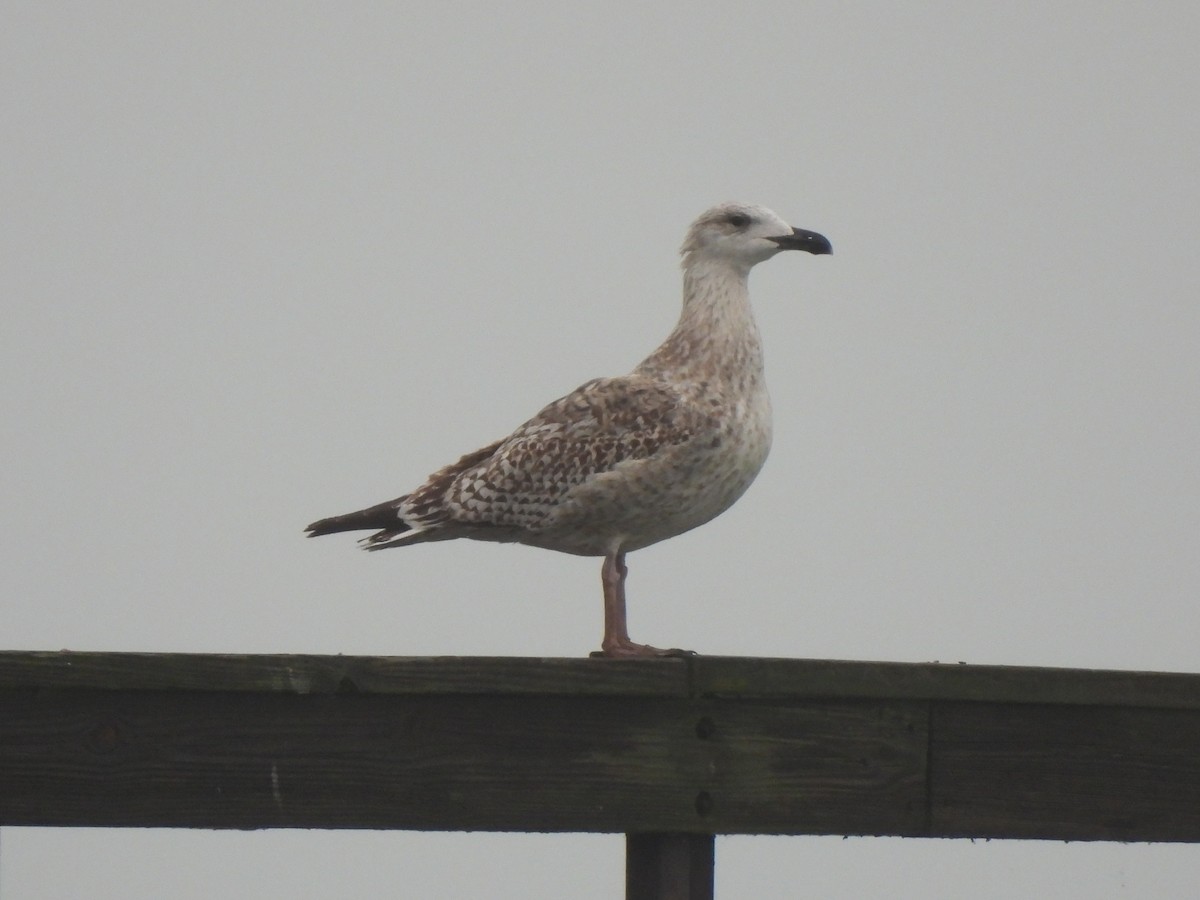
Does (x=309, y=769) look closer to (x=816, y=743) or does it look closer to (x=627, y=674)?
(x=627, y=674)

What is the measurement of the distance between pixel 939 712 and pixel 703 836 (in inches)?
26.0

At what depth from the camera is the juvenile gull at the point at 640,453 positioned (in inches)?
281

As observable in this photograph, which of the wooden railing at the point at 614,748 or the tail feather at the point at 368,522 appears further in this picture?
the tail feather at the point at 368,522

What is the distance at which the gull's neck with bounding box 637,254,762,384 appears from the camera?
25.3 ft

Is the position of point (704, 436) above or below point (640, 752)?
above

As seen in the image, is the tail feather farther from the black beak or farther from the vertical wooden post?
the vertical wooden post

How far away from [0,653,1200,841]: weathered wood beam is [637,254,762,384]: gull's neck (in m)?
3.21

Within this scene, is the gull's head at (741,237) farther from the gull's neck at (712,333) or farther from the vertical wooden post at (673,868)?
the vertical wooden post at (673,868)

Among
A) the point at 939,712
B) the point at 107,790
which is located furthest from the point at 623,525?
the point at 107,790

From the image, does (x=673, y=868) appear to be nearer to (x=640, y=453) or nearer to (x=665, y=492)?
(x=665, y=492)

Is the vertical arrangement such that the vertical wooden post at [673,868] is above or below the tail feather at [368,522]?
below

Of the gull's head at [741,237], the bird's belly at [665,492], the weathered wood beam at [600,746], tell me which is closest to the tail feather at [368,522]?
the bird's belly at [665,492]

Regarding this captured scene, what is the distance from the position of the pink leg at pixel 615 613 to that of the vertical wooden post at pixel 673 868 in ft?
7.64

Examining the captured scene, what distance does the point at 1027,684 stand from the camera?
454 cm
